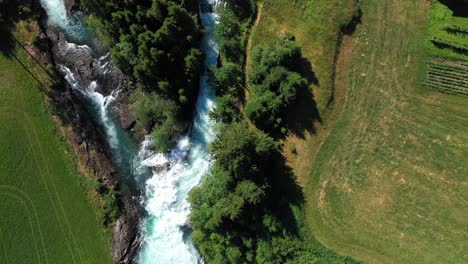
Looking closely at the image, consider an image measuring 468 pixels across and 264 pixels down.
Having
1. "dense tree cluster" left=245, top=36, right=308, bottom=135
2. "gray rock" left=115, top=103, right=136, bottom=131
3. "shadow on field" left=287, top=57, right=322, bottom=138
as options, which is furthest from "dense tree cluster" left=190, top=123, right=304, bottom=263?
"gray rock" left=115, top=103, right=136, bottom=131

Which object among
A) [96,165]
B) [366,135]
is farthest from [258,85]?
[96,165]

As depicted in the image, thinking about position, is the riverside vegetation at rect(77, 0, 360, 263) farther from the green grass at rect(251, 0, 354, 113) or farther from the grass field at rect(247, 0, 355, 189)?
the green grass at rect(251, 0, 354, 113)

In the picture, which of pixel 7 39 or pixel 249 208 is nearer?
pixel 249 208

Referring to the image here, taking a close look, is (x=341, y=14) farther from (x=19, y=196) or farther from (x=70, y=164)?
(x=19, y=196)

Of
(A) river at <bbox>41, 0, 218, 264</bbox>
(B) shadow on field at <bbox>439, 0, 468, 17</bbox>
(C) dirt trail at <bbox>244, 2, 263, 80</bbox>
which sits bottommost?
(A) river at <bbox>41, 0, 218, 264</bbox>

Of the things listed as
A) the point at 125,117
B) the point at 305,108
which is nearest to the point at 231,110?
the point at 305,108

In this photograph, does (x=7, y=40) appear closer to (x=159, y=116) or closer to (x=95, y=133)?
(x=95, y=133)
